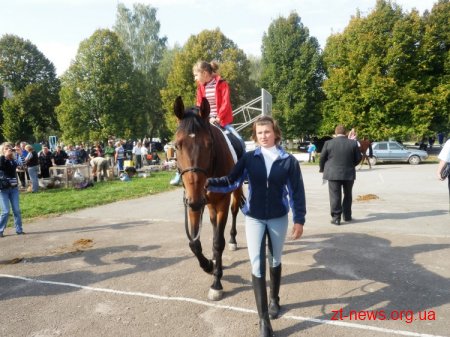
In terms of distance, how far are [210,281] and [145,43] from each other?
1736 inches

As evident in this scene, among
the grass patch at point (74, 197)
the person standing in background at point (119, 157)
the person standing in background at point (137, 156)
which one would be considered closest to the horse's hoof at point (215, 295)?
the grass patch at point (74, 197)

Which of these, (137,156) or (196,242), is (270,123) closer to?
(196,242)

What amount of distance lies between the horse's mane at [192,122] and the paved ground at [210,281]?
6.71 feet

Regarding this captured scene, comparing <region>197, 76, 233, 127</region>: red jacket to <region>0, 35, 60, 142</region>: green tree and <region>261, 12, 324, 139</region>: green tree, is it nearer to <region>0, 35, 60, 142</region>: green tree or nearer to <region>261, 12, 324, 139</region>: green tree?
<region>261, 12, 324, 139</region>: green tree

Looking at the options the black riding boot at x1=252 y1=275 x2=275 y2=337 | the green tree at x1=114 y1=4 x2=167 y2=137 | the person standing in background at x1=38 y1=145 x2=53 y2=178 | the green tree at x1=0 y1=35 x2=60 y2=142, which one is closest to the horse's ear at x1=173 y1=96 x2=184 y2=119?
the black riding boot at x1=252 y1=275 x2=275 y2=337

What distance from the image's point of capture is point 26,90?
4209 cm

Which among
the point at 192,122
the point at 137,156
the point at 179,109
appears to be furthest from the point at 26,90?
the point at 192,122

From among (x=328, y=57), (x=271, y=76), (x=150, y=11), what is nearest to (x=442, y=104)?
(x=328, y=57)

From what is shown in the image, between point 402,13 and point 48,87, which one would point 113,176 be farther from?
point 48,87

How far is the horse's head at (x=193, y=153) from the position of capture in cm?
318

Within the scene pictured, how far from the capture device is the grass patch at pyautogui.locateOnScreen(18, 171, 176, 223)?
9977 mm

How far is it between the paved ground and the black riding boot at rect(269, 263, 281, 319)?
0.14m

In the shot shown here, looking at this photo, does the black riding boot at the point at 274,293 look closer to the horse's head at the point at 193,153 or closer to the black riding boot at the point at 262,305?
the black riding boot at the point at 262,305

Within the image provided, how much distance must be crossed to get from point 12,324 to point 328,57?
3526 centimetres
